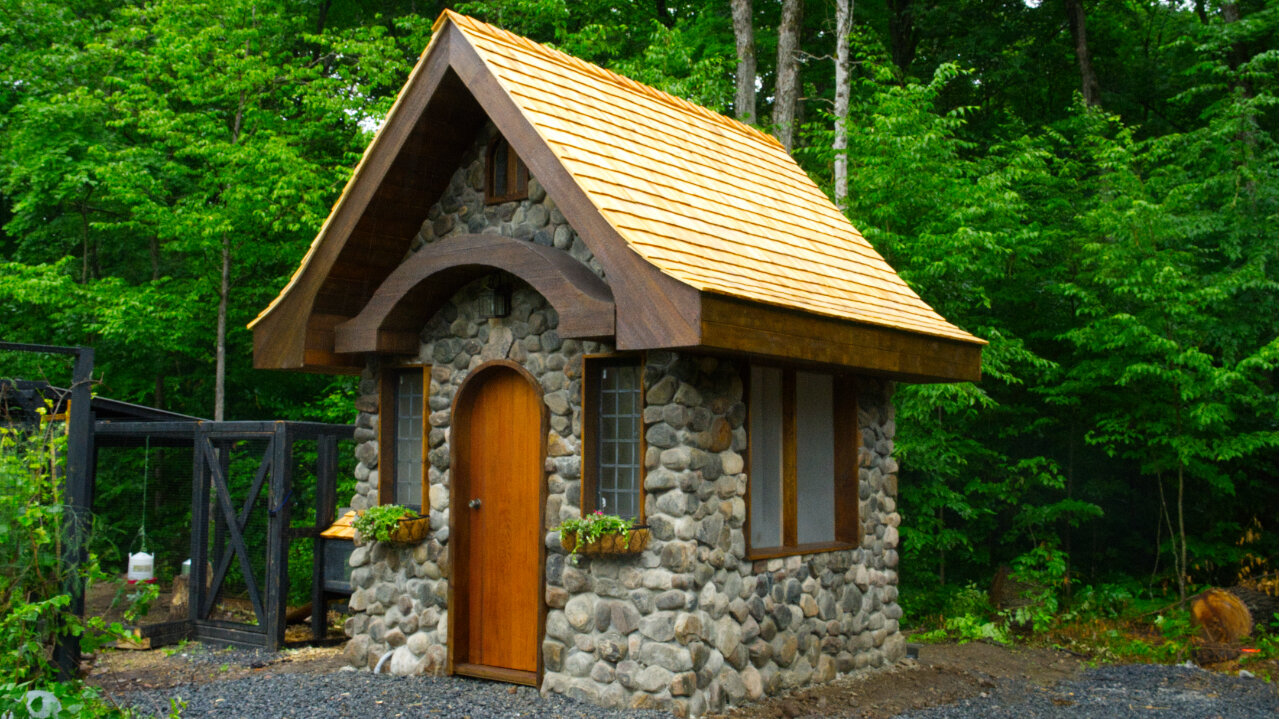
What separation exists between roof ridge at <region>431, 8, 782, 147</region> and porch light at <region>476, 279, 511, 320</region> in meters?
1.60

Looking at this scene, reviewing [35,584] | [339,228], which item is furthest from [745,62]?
[35,584]

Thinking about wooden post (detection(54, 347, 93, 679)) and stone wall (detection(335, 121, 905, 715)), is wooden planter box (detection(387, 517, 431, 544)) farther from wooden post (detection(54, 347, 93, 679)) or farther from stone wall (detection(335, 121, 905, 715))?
wooden post (detection(54, 347, 93, 679))

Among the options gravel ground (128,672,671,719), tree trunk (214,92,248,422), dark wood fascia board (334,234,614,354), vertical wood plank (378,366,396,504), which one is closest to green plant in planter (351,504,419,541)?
vertical wood plank (378,366,396,504)

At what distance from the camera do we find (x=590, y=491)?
6.38m

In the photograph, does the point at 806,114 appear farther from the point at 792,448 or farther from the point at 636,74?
the point at 792,448

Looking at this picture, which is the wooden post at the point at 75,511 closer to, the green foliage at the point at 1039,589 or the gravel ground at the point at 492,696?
the gravel ground at the point at 492,696

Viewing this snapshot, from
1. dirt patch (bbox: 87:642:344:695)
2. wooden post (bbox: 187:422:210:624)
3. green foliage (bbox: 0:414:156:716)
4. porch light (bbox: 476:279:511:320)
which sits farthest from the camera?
wooden post (bbox: 187:422:210:624)

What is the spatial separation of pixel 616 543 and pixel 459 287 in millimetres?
2293

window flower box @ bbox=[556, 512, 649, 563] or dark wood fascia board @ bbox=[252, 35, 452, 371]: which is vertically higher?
dark wood fascia board @ bbox=[252, 35, 452, 371]

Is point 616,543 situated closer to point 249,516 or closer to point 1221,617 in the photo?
point 249,516

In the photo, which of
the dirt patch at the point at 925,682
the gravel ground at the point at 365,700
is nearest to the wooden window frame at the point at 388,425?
the gravel ground at the point at 365,700

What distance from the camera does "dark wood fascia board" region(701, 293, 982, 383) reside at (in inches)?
217

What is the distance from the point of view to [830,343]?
625cm

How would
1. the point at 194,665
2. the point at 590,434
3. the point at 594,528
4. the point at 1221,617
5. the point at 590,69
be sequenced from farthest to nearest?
the point at 1221,617 < the point at 194,665 < the point at 590,69 < the point at 590,434 < the point at 594,528
